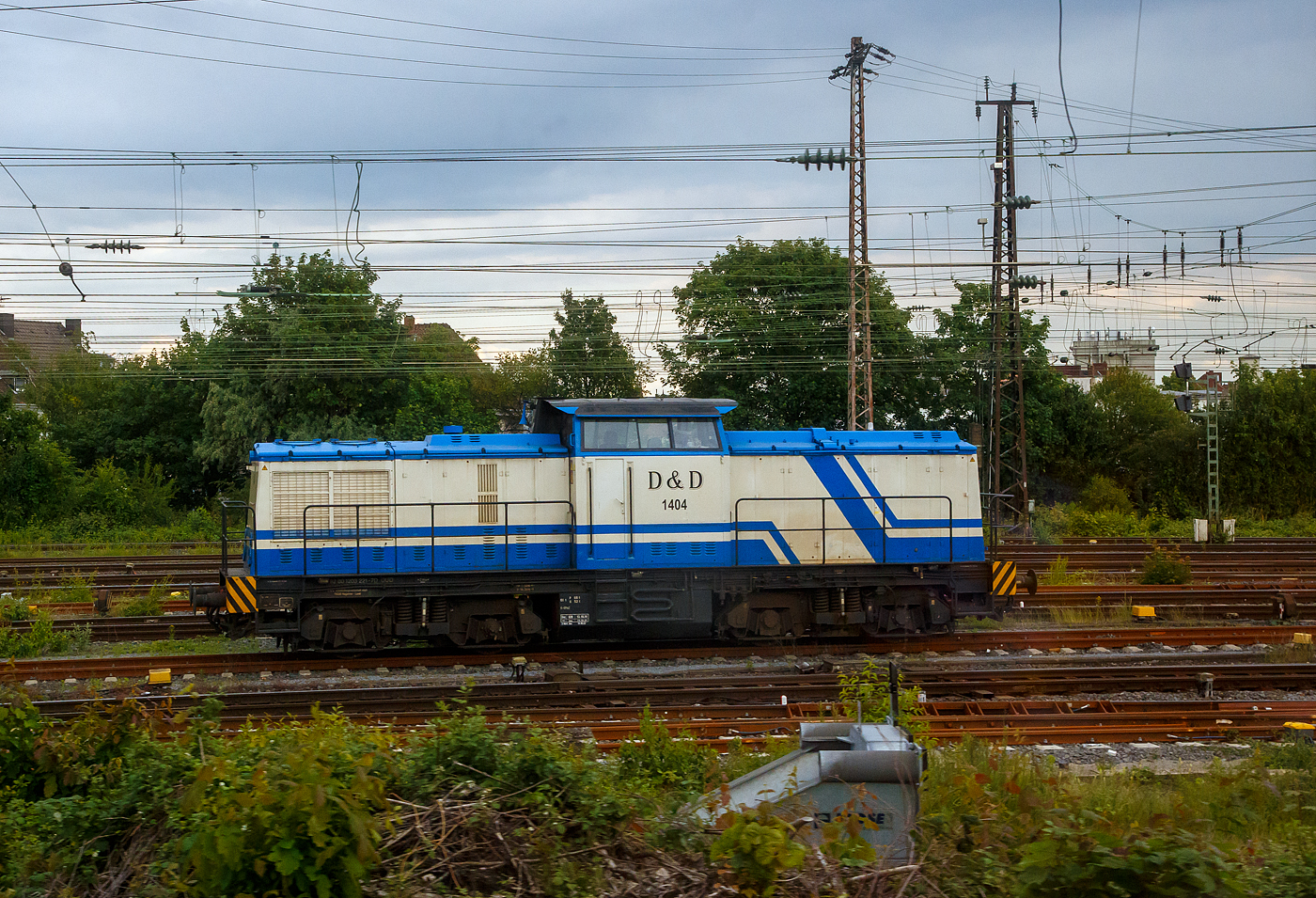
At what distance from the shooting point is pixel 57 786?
5.41m

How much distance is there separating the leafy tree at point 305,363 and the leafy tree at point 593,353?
535cm

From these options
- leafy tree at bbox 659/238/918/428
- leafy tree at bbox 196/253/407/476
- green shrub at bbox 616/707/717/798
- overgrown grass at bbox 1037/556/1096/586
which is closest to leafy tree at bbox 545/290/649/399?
leafy tree at bbox 659/238/918/428

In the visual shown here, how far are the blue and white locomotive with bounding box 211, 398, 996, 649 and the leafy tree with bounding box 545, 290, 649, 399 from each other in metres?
14.4

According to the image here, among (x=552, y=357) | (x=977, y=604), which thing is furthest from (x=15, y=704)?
(x=552, y=357)

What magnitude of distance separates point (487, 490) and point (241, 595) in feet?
11.8

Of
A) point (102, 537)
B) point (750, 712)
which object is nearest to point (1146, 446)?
point (750, 712)

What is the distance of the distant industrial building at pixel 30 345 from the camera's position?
51469mm

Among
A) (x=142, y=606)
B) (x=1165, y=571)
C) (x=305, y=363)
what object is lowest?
(x=142, y=606)

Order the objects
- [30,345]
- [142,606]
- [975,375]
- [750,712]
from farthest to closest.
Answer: [30,345], [975,375], [142,606], [750,712]

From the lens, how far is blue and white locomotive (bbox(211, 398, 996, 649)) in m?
12.6

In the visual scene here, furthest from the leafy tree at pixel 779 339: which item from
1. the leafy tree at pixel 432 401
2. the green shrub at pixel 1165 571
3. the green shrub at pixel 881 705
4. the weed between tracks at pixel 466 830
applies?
the weed between tracks at pixel 466 830

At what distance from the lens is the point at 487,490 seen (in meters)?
13.0

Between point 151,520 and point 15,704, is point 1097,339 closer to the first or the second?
point 151,520

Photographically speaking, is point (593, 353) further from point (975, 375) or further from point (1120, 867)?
point (1120, 867)
